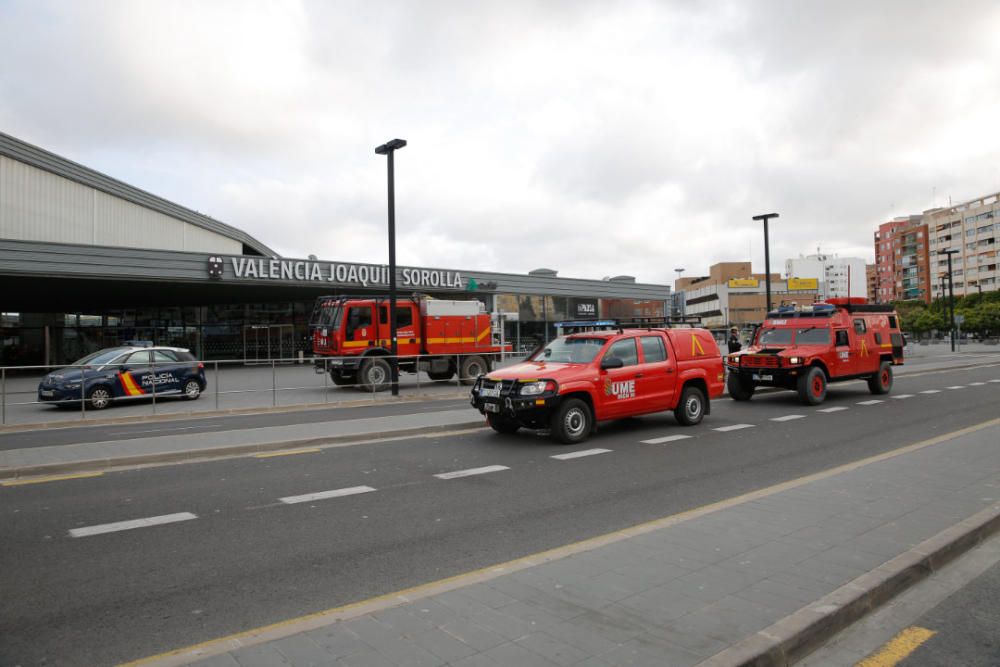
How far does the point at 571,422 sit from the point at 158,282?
27.1m

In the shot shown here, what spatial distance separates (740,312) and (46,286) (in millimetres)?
115467

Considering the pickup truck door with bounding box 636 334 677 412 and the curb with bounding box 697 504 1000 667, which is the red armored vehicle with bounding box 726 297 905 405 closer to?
the pickup truck door with bounding box 636 334 677 412

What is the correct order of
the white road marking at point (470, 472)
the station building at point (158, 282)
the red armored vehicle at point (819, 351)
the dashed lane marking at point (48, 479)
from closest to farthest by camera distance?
1. the dashed lane marking at point (48, 479)
2. the white road marking at point (470, 472)
3. the red armored vehicle at point (819, 351)
4. the station building at point (158, 282)

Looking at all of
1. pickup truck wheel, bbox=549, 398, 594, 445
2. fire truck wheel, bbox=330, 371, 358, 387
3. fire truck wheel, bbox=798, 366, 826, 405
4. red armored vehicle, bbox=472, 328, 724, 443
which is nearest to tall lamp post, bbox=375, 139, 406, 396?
fire truck wheel, bbox=330, 371, 358, 387

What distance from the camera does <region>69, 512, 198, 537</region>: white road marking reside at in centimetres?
602

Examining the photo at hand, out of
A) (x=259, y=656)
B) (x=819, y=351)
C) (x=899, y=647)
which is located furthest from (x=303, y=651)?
(x=819, y=351)

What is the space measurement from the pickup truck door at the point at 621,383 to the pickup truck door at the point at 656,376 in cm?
12

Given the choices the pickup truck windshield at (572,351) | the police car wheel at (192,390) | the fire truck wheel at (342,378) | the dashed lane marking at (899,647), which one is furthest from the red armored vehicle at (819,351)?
the police car wheel at (192,390)

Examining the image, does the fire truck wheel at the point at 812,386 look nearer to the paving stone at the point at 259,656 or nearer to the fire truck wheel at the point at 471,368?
the fire truck wheel at the point at 471,368

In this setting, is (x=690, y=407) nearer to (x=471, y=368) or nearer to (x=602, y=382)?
(x=602, y=382)

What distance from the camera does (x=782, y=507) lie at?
612 centimetres

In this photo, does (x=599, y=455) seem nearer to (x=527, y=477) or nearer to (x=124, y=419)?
(x=527, y=477)

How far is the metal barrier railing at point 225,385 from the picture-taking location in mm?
14836

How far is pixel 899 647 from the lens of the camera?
12.2ft
